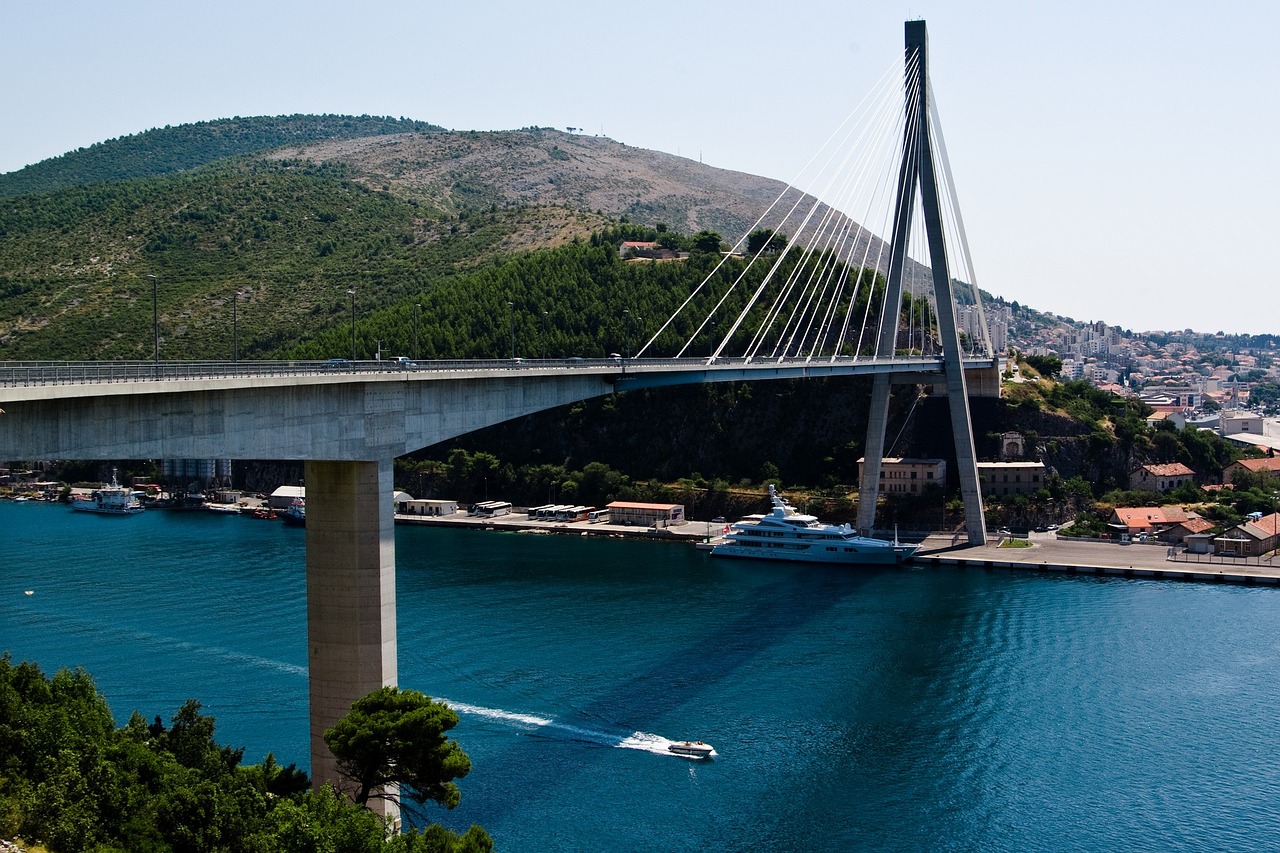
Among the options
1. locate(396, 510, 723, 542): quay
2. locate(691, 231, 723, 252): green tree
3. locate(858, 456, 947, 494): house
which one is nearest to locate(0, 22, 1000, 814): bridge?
locate(396, 510, 723, 542): quay

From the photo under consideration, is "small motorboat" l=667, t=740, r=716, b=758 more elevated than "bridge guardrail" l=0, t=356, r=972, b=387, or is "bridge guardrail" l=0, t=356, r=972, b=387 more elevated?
"bridge guardrail" l=0, t=356, r=972, b=387

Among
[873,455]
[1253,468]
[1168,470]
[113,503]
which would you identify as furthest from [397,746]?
[1253,468]

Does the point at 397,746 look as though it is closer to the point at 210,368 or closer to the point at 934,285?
the point at 210,368

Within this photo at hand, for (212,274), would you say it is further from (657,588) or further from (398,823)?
(398,823)

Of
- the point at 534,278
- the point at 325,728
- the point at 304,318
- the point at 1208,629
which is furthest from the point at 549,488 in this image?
the point at 325,728

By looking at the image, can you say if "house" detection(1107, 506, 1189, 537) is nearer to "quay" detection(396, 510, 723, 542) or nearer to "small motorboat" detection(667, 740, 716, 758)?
"quay" detection(396, 510, 723, 542)
